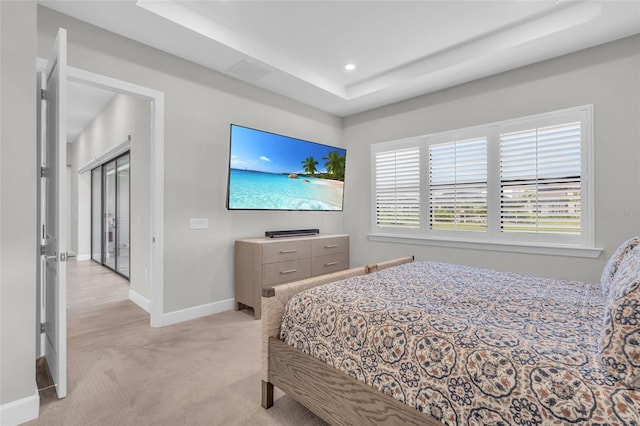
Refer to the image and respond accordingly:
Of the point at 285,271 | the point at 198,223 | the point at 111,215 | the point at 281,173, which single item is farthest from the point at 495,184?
the point at 111,215

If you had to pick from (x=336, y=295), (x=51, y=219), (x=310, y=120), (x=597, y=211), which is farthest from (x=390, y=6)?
(x=51, y=219)

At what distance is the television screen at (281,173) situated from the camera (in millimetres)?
3371

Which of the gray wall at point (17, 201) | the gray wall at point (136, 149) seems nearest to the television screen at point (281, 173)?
the gray wall at point (136, 149)

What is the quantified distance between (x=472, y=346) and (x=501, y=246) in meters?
2.80

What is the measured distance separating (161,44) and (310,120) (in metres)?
2.18

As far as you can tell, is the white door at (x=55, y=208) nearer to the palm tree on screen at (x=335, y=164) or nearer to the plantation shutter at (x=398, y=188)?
the palm tree on screen at (x=335, y=164)

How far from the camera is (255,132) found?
347 cm

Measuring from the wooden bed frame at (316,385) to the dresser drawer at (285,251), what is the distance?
1432mm

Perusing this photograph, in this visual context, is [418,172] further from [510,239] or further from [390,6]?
[390,6]

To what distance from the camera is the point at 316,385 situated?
1528 millimetres

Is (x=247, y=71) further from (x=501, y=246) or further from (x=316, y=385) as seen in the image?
(x=501, y=246)

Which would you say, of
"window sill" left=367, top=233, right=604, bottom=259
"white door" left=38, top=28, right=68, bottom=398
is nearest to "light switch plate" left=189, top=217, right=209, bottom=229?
"white door" left=38, top=28, right=68, bottom=398

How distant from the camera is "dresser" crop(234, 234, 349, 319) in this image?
3.34m

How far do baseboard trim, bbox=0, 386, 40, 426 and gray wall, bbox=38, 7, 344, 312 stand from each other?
1.41 meters
